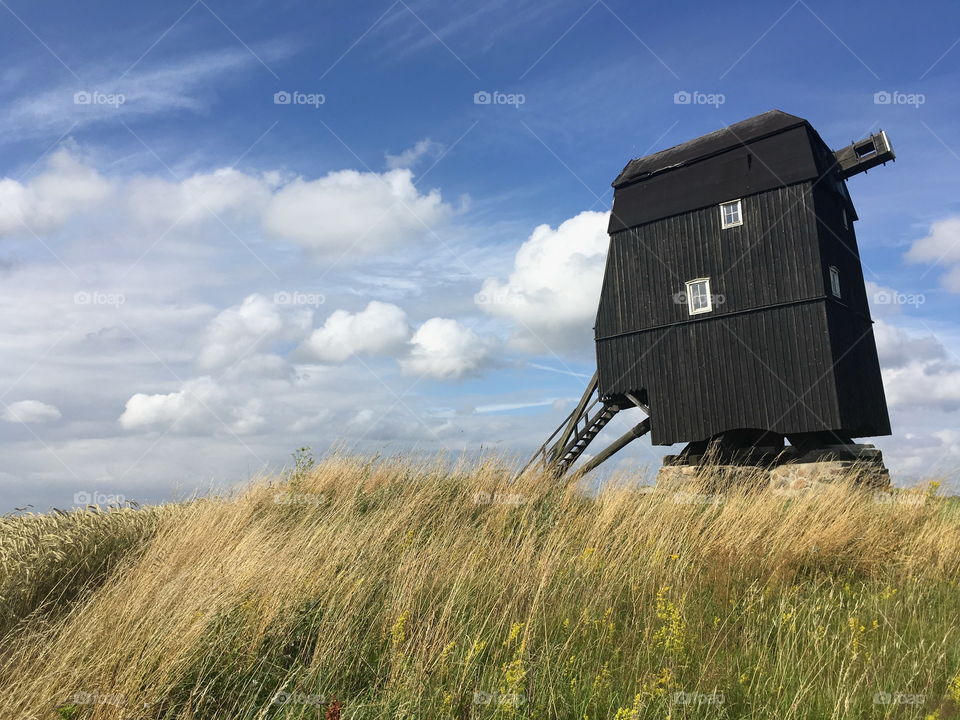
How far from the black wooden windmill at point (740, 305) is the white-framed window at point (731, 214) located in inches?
1.4

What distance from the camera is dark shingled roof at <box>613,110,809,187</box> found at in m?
18.5

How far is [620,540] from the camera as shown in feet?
23.4

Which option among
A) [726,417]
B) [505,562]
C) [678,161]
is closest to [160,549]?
[505,562]

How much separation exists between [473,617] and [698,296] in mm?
15581

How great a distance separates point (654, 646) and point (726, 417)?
14.2 meters

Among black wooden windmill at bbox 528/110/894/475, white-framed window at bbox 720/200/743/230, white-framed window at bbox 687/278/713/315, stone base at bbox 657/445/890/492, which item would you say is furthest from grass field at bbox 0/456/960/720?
white-framed window at bbox 720/200/743/230

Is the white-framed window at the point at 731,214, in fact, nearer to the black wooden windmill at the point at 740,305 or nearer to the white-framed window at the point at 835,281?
the black wooden windmill at the point at 740,305

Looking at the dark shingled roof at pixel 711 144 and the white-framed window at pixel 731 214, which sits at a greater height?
the dark shingled roof at pixel 711 144

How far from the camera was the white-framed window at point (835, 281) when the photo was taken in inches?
684

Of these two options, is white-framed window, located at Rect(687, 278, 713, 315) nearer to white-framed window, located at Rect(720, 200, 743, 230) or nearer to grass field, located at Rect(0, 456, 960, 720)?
white-framed window, located at Rect(720, 200, 743, 230)

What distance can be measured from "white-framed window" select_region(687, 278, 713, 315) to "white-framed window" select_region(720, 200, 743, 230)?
65.7 inches

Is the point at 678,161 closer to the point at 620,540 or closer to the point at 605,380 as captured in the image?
the point at 605,380

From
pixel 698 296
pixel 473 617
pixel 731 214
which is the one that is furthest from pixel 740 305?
pixel 473 617

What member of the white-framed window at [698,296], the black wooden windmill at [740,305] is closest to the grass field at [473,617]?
the black wooden windmill at [740,305]
